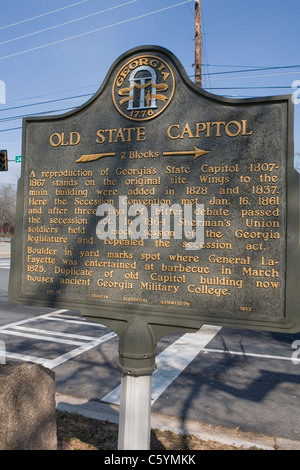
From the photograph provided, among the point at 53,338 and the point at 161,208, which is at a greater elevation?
the point at 161,208

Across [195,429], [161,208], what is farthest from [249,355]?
[161,208]

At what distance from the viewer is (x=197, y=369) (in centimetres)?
684

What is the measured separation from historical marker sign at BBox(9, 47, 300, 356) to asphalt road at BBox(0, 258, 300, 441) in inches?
107

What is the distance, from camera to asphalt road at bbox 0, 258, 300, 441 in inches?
204

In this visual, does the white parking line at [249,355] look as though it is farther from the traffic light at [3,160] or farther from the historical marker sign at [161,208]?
the traffic light at [3,160]

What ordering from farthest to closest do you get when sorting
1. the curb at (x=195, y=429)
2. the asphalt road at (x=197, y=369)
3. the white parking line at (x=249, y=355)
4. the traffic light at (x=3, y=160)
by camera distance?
1. the traffic light at (x=3, y=160)
2. the white parking line at (x=249, y=355)
3. the asphalt road at (x=197, y=369)
4. the curb at (x=195, y=429)

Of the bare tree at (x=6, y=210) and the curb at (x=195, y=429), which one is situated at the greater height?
the bare tree at (x=6, y=210)

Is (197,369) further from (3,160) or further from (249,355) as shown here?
(3,160)

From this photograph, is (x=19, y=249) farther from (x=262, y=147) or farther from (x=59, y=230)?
(x=262, y=147)

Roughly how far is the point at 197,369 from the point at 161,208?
15.4ft

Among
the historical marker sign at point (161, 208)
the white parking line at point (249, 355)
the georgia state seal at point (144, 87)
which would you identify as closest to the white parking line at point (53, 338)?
the white parking line at point (249, 355)

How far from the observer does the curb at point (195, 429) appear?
14.1 feet
